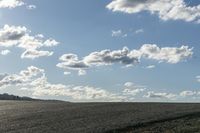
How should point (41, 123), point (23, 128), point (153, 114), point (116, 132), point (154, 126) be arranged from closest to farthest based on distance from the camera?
point (116, 132), point (154, 126), point (23, 128), point (41, 123), point (153, 114)

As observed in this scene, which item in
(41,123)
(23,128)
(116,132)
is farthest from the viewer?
(41,123)

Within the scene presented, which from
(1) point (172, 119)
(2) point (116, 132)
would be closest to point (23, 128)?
(2) point (116, 132)

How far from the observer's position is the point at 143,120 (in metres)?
45.4

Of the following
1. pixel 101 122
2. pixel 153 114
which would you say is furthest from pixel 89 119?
pixel 153 114

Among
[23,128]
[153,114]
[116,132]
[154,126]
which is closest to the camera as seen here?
[116,132]

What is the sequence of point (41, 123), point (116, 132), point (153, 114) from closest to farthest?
point (116, 132), point (41, 123), point (153, 114)

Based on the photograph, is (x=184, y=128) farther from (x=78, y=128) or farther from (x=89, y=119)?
(x=89, y=119)

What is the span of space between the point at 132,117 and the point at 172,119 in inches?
154

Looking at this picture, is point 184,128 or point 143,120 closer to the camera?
point 184,128

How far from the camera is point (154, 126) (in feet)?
136

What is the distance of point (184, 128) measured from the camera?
3984 cm

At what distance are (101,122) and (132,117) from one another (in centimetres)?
433

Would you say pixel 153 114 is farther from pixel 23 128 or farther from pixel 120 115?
pixel 23 128

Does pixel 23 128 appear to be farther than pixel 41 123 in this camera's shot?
No
